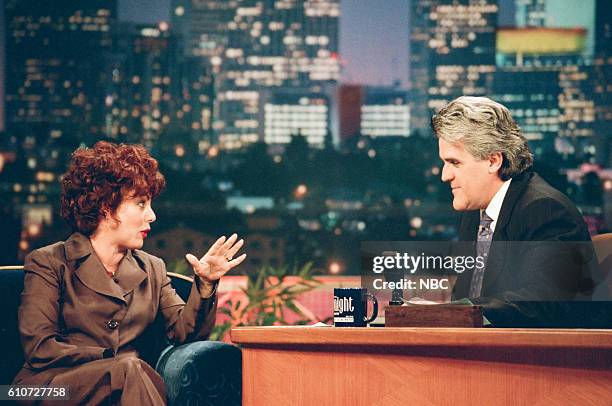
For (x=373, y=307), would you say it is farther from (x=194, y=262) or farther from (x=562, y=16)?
(x=562, y=16)

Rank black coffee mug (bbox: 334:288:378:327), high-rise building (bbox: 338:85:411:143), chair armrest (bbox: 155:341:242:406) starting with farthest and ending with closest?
1. high-rise building (bbox: 338:85:411:143)
2. chair armrest (bbox: 155:341:242:406)
3. black coffee mug (bbox: 334:288:378:327)

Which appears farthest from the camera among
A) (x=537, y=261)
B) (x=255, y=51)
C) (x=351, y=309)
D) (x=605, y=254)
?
(x=255, y=51)

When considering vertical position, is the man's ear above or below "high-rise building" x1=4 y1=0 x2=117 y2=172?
below

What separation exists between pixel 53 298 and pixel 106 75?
16.0 m

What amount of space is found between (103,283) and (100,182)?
0.30 metres

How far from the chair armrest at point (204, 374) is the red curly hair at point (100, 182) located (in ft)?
1.61

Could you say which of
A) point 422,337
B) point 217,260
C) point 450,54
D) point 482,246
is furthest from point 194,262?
point 450,54

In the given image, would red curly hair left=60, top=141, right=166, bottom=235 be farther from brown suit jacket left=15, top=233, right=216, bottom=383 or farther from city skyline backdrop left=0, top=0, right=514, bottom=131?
city skyline backdrop left=0, top=0, right=514, bottom=131

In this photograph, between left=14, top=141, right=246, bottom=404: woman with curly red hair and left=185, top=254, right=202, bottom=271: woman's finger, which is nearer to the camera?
left=14, top=141, right=246, bottom=404: woman with curly red hair

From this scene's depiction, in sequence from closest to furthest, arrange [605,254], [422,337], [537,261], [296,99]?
[422,337]
[537,261]
[605,254]
[296,99]

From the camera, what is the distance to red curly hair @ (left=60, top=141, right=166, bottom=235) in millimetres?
2402

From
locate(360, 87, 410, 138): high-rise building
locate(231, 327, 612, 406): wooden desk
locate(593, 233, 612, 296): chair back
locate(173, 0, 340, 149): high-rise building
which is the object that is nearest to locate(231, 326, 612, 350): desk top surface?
locate(231, 327, 612, 406): wooden desk

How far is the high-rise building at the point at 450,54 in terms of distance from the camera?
13.9m

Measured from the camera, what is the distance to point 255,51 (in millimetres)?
17984
